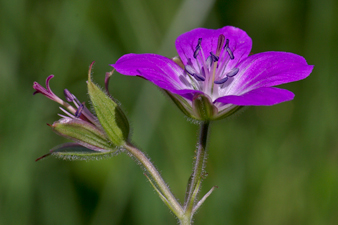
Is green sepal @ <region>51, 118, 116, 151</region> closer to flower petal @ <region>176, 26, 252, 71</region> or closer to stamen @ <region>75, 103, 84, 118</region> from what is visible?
stamen @ <region>75, 103, 84, 118</region>

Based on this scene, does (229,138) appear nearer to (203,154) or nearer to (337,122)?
(337,122)

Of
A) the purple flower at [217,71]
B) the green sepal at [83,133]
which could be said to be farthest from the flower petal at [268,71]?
the green sepal at [83,133]

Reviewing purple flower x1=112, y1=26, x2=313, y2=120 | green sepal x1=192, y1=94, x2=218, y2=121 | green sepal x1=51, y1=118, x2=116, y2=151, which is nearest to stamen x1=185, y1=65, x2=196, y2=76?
purple flower x1=112, y1=26, x2=313, y2=120

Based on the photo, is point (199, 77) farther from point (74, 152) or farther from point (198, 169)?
point (74, 152)

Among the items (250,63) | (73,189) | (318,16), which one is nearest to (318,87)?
(318,16)

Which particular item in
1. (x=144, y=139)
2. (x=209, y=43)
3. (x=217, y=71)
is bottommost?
(x=144, y=139)

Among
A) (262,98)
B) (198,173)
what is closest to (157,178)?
(198,173)
